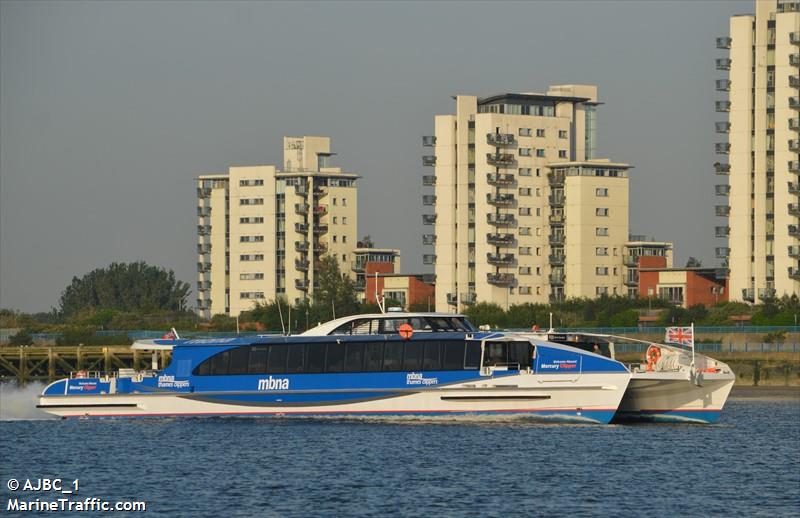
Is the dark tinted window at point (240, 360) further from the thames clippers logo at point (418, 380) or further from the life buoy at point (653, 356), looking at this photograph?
the life buoy at point (653, 356)

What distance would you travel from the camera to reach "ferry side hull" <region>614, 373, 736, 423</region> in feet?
201

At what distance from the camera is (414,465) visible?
48.5 metres

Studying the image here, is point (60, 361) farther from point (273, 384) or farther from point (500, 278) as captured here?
point (273, 384)

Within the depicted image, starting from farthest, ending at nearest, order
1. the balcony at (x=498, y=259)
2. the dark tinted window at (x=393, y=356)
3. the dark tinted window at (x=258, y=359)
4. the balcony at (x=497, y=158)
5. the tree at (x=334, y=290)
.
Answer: the tree at (x=334, y=290) < the balcony at (x=498, y=259) < the balcony at (x=497, y=158) < the dark tinted window at (x=258, y=359) < the dark tinted window at (x=393, y=356)

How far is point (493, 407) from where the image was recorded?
5881cm

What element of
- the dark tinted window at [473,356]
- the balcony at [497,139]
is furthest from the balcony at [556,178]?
the dark tinted window at [473,356]

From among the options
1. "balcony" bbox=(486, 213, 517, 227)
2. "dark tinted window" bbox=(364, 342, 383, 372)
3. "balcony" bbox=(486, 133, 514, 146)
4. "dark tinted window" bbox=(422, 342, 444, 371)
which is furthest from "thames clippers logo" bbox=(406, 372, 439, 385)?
"balcony" bbox=(486, 213, 517, 227)

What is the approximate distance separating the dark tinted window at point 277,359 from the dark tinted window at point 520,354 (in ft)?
29.2

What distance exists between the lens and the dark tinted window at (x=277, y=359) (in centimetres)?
6069

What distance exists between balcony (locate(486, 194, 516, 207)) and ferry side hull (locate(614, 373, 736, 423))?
77718 millimetres

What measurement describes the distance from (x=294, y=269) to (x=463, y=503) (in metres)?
120

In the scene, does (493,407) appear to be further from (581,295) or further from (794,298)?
(581,295)

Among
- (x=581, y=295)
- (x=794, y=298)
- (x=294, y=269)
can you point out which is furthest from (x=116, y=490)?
(x=294, y=269)

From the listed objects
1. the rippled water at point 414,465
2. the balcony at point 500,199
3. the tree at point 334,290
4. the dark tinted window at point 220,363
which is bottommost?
the rippled water at point 414,465
